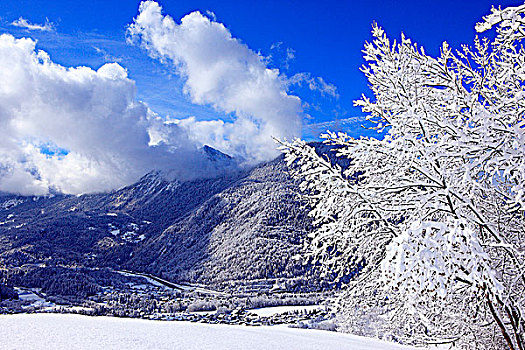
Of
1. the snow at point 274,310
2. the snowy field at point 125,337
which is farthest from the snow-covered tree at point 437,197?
the snow at point 274,310

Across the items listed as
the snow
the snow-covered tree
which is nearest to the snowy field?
the snow-covered tree

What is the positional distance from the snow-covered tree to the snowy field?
64.8 inches

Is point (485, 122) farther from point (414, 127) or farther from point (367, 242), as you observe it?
point (367, 242)

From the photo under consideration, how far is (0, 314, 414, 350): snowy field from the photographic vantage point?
14.7 feet

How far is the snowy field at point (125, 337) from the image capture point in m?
4.49

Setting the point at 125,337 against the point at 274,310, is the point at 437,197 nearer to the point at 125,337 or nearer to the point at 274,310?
the point at 125,337

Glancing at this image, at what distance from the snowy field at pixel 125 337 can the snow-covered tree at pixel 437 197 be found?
1646 millimetres

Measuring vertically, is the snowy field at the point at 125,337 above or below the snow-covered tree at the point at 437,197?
below

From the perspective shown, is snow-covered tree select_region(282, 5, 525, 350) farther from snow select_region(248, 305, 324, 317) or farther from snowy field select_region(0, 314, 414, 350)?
snow select_region(248, 305, 324, 317)

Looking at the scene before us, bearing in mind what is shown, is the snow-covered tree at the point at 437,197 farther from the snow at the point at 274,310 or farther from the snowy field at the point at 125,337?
the snow at the point at 274,310

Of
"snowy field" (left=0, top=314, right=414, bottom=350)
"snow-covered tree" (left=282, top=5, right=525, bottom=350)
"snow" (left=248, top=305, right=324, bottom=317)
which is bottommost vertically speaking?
"snow" (left=248, top=305, right=324, bottom=317)

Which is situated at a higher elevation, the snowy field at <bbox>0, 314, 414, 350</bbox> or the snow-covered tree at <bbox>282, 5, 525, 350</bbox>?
the snow-covered tree at <bbox>282, 5, 525, 350</bbox>

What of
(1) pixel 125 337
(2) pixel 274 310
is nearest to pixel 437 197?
(1) pixel 125 337

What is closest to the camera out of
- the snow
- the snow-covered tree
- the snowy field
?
the snow-covered tree
